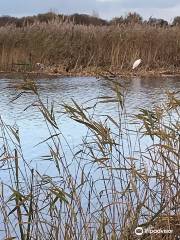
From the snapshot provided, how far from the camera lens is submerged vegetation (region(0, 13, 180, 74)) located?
46.5 feet

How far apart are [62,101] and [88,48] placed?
11183 mm

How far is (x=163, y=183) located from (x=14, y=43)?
38.6ft

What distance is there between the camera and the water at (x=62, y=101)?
5502 mm

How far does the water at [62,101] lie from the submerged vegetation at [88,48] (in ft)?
5.11

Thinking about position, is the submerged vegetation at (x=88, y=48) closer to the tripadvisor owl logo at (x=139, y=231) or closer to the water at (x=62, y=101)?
the water at (x=62, y=101)

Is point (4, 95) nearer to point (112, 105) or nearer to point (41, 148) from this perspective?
point (112, 105)

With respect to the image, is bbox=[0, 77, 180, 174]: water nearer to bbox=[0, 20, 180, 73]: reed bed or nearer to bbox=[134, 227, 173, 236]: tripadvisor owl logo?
bbox=[134, 227, 173, 236]: tripadvisor owl logo

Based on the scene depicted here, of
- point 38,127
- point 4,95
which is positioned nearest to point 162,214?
point 38,127

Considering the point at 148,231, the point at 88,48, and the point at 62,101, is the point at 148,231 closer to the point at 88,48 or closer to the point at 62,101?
the point at 62,101

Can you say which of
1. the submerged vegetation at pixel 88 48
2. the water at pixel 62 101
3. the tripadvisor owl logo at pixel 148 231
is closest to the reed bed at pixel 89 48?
the submerged vegetation at pixel 88 48

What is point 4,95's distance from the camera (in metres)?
9.34

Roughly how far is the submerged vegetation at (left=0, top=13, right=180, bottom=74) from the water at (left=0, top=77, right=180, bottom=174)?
156 centimetres

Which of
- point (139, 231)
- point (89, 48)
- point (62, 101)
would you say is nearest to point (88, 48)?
point (89, 48)

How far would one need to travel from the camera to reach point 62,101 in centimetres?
385
